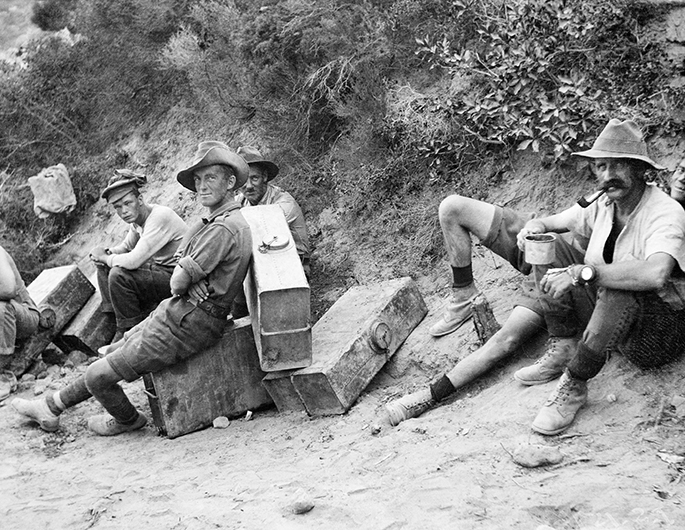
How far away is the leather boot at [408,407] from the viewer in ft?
16.9

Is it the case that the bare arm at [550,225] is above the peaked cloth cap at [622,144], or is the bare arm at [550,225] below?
below

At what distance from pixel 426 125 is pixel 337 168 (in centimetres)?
124

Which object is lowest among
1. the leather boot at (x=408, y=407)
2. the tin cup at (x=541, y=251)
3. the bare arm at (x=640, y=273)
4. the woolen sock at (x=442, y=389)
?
the leather boot at (x=408, y=407)

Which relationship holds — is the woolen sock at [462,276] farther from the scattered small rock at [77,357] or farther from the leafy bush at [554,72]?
the scattered small rock at [77,357]

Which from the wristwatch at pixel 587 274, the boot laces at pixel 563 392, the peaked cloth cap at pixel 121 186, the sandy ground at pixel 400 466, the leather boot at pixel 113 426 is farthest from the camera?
the peaked cloth cap at pixel 121 186

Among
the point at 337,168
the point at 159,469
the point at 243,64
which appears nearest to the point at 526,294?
the point at 159,469

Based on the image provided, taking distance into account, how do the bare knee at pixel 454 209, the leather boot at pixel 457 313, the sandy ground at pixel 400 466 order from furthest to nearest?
the leather boot at pixel 457 313 < the bare knee at pixel 454 209 < the sandy ground at pixel 400 466

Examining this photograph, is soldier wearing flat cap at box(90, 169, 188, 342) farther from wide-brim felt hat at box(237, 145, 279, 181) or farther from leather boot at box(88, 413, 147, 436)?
leather boot at box(88, 413, 147, 436)

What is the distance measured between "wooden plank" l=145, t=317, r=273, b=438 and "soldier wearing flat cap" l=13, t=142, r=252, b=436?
0.11 m

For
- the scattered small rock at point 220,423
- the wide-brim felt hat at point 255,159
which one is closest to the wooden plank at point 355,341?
the scattered small rock at point 220,423

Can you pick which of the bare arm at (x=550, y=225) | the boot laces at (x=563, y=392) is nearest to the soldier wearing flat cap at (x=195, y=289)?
the bare arm at (x=550, y=225)

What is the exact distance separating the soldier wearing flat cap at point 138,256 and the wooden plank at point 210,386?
1.46 meters

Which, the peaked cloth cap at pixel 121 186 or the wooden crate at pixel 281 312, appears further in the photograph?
the peaked cloth cap at pixel 121 186

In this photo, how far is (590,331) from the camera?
4.21 m
